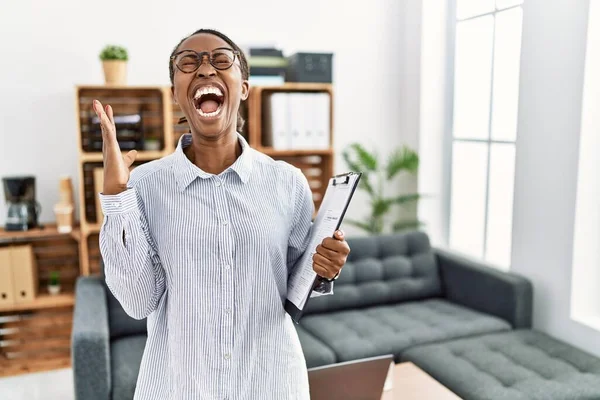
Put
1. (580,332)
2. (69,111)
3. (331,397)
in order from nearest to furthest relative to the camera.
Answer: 1. (331,397)
2. (580,332)
3. (69,111)

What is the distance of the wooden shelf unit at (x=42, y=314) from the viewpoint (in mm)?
3322

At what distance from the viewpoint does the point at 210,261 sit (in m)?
1.15

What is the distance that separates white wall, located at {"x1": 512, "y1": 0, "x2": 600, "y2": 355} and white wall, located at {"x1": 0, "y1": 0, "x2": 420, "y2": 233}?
3.48 ft

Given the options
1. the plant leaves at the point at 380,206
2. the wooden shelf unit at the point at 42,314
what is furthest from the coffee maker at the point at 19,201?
the plant leaves at the point at 380,206

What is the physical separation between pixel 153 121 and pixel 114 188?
2764 mm

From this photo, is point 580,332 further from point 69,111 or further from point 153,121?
point 69,111

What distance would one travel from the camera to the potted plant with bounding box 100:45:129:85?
3258 millimetres

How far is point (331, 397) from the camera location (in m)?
1.87

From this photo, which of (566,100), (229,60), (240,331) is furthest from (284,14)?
(240,331)

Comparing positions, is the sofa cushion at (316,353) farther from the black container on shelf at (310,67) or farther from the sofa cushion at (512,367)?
the black container on shelf at (310,67)

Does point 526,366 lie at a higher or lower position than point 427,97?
lower

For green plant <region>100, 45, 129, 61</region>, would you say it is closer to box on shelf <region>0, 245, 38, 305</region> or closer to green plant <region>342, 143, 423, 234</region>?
box on shelf <region>0, 245, 38, 305</region>

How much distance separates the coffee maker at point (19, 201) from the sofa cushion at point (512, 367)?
2237mm

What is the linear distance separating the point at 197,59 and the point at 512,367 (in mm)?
1976
